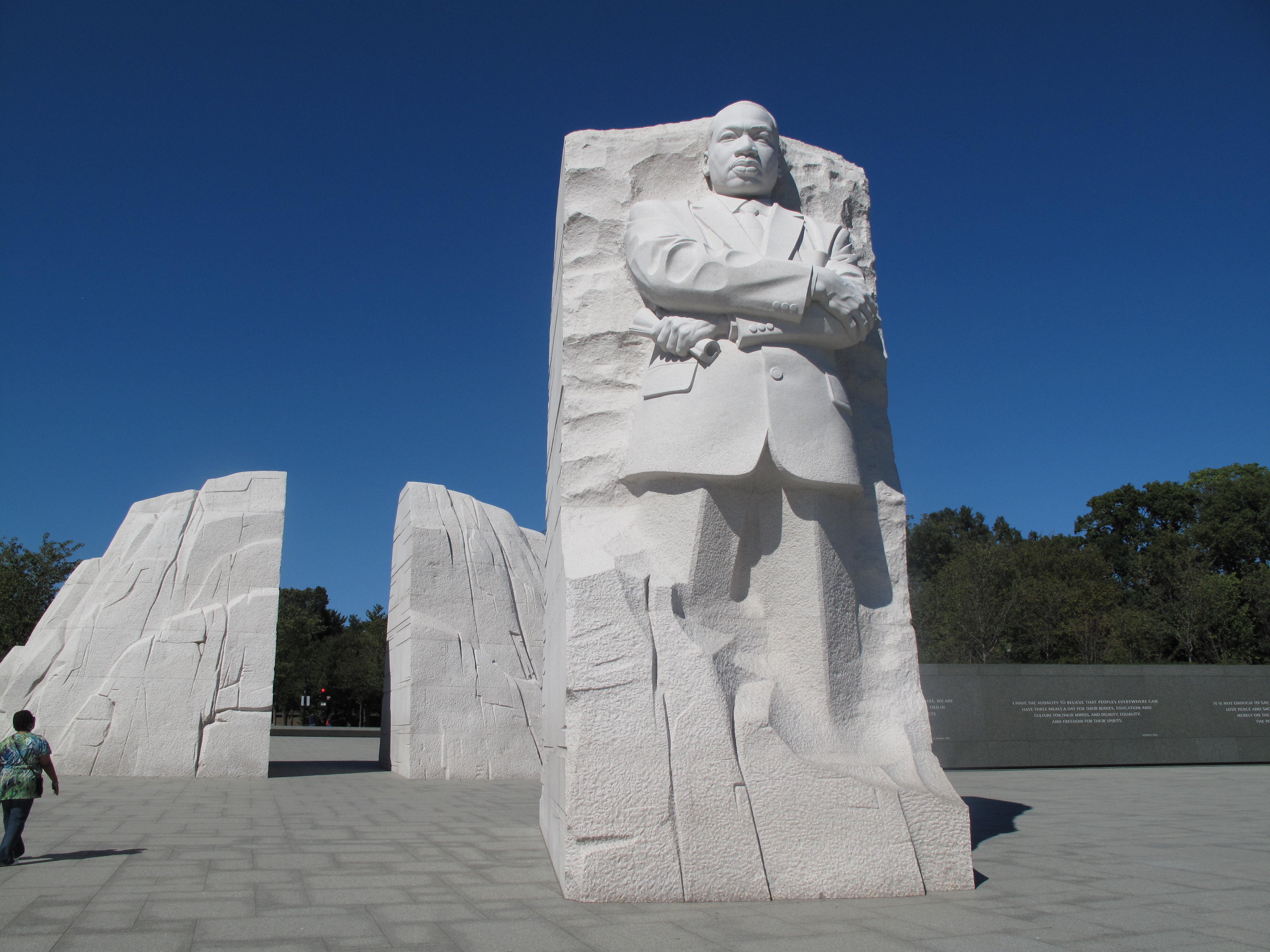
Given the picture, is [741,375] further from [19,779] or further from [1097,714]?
[1097,714]

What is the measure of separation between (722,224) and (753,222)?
0.53 ft

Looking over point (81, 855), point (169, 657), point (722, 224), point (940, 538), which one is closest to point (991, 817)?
point (722, 224)

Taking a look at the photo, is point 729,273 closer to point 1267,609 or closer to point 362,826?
point 362,826

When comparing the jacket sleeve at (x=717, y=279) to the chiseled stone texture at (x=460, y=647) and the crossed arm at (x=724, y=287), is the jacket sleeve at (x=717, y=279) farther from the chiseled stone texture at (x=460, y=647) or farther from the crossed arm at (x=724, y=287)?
the chiseled stone texture at (x=460, y=647)

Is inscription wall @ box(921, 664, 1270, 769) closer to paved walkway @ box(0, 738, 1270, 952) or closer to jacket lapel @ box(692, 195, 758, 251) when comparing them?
paved walkway @ box(0, 738, 1270, 952)

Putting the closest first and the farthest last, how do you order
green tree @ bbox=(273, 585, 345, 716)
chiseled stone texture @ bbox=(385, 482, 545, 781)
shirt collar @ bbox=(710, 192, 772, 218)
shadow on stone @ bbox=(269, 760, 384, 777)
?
shirt collar @ bbox=(710, 192, 772, 218)
chiseled stone texture @ bbox=(385, 482, 545, 781)
shadow on stone @ bbox=(269, 760, 384, 777)
green tree @ bbox=(273, 585, 345, 716)

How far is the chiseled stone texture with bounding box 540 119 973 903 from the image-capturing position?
11.2ft

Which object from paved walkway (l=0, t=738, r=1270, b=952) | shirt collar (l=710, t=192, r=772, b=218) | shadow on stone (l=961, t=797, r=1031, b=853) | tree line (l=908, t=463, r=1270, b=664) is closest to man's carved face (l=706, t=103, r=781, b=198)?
shirt collar (l=710, t=192, r=772, b=218)

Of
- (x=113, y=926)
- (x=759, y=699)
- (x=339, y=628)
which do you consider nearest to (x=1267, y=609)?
(x=759, y=699)

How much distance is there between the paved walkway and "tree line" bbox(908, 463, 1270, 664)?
48.2ft

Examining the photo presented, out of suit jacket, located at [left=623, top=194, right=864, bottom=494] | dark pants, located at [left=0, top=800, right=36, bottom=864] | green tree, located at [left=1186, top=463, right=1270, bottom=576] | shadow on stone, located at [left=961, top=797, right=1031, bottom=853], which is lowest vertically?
shadow on stone, located at [left=961, top=797, right=1031, bottom=853]

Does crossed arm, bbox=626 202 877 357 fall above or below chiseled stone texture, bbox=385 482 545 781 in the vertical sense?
above

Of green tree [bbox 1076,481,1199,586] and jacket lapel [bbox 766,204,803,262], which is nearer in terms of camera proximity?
jacket lapel [bbox 766,204,803,262]

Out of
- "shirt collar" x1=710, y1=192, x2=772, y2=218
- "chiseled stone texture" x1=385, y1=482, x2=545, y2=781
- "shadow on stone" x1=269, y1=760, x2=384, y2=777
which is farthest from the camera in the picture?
"shadow on stone" x1=269, y1=760, x2=384, y2=777
